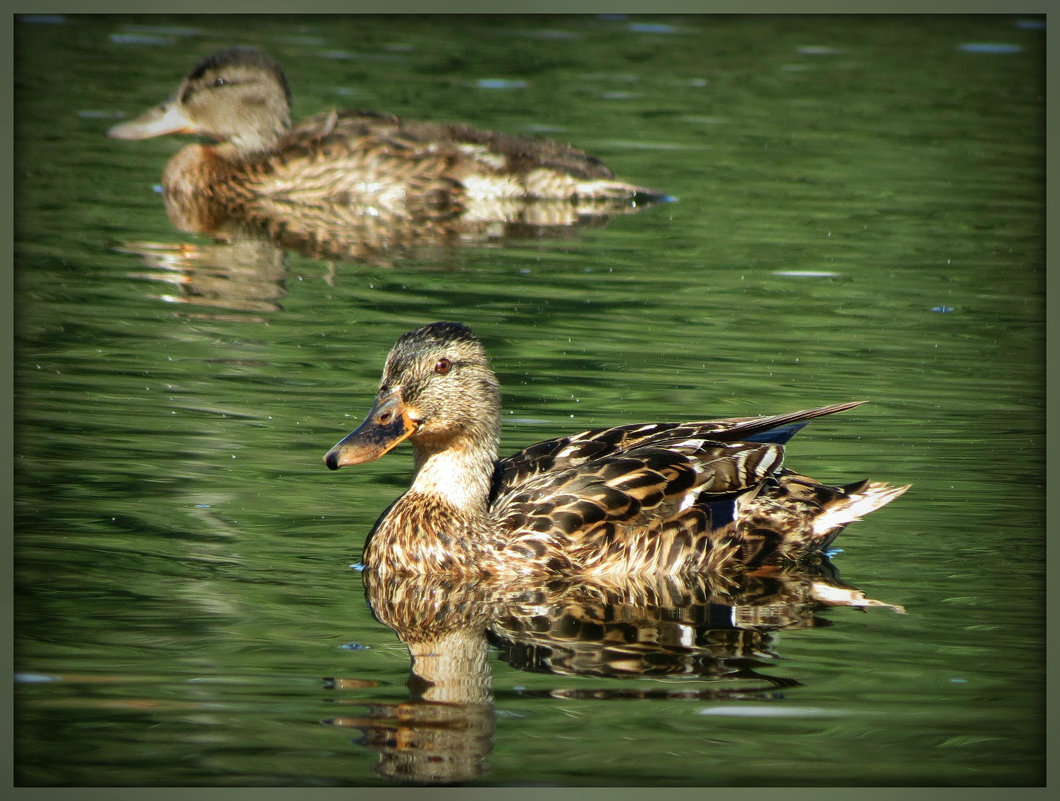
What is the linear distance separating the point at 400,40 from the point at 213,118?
16.8 ft

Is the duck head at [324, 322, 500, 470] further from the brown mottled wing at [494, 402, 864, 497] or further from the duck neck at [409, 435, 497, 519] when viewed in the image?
A: the brown mottled wing at [494, 402, 864, 497]

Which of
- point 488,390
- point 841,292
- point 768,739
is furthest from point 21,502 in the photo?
point 841,292

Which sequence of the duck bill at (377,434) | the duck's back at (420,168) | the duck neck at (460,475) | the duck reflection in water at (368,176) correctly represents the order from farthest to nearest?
the duck's back at (420,168), the duck reflection in water at (368,176), the duck neck at (460,475), the duck bill at (377,434)

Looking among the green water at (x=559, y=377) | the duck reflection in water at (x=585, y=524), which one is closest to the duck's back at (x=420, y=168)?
the green water at (x=559, y=377)

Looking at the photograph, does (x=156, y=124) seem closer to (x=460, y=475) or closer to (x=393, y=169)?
(x=393, y=169)

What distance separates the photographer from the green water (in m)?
6.16

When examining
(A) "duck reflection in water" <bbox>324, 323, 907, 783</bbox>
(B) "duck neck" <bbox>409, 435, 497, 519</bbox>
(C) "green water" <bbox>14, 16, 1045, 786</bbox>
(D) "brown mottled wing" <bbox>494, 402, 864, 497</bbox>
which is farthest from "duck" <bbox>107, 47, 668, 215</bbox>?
(B) "duck neck" <bbox>409, 435, 497, 519</bbox>

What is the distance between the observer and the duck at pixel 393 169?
1616 cm

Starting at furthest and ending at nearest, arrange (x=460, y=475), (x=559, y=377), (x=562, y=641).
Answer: (x=559, y=377)
(x=460, y=475)
(x=562, y=641)

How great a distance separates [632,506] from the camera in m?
8.16

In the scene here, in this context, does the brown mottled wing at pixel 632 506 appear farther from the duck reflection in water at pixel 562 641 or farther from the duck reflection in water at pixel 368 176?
the duck reflection in water at pixel 368 176

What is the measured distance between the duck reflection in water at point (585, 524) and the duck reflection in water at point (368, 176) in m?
7.17

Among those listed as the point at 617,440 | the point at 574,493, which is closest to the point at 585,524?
the point at 574,493

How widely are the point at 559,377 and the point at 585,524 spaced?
2737mm
